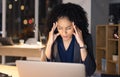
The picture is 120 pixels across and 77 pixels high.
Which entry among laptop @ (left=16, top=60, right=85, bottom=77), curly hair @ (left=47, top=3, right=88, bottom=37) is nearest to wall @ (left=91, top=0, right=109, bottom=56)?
curly hair @ (left=47, top=3, right=88, bottom=37)

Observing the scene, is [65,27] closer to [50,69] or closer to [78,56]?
[78,56]

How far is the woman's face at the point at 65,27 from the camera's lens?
70.1 inches

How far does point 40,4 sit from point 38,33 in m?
0.87

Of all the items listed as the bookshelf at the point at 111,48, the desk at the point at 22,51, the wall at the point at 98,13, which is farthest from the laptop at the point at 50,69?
the wall at the point at 98,13

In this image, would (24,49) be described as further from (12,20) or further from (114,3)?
(114,3)

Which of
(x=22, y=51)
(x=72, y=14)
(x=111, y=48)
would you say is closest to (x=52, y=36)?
(x=72, y=14)

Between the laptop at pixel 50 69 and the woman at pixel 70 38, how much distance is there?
524mm

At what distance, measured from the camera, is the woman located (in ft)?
5.89

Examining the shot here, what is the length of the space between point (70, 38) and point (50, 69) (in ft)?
2.12

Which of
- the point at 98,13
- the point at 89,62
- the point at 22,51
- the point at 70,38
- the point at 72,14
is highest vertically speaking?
the point at 98,13

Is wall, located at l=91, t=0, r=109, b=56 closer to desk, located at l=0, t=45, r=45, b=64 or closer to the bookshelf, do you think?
the bookshelf

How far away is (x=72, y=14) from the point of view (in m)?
1.83

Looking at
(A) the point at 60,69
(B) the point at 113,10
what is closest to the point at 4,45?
(B) the point at 113,10

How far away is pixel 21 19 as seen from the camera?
7.26 m
